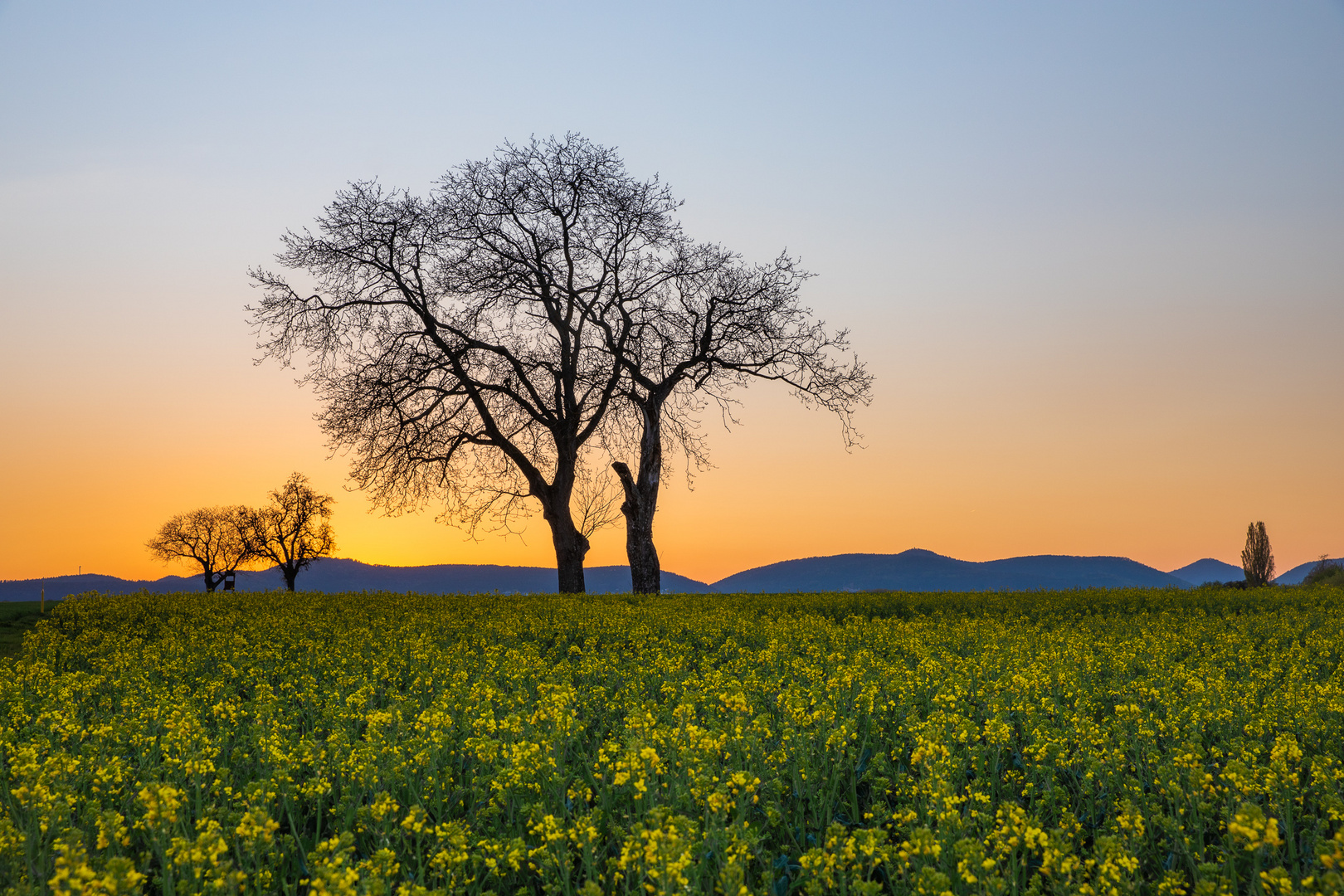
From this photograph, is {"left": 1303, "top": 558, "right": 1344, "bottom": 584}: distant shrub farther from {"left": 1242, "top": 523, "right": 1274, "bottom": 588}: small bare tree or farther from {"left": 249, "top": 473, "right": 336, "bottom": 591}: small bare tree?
{"left": 249, "top": 473, "right": 336, "bottom": 591}: small bare tree

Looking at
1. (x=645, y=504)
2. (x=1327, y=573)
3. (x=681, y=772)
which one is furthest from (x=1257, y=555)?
(x=681, y=772)

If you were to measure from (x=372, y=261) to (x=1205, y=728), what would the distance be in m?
27.3

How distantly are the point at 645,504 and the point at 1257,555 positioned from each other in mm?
61541

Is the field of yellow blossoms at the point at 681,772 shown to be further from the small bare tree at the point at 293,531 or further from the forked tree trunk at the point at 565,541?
the small bare tree at the point at 293,531

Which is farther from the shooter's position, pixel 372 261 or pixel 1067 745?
pixel 372 261

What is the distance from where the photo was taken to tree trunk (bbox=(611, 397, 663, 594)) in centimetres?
2817

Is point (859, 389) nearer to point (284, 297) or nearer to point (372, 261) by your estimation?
point (372, 261)

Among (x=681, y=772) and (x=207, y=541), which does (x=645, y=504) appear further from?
(x=207, y=541)

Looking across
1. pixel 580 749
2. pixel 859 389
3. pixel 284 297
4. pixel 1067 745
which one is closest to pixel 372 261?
pixel 284 297

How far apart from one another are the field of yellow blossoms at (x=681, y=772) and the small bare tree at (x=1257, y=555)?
66235mm

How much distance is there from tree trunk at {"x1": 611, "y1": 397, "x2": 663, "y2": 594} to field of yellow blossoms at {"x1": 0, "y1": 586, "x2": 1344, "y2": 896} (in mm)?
17557

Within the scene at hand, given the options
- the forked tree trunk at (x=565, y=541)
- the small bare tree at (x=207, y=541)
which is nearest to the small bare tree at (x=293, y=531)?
the small bare tree at (x=207, y=541)

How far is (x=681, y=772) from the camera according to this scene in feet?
16.8

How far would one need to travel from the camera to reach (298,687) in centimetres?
858
